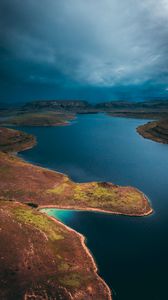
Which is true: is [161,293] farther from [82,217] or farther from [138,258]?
[82,217]

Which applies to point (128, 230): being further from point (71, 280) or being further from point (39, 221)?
point (39, 221)

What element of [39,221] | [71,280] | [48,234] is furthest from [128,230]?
[39,221]

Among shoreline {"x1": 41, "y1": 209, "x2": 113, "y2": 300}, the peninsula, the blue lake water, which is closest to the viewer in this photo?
the peninsula

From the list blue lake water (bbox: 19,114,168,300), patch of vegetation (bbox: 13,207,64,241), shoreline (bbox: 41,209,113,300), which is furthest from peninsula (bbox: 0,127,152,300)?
blue lake water (bbox: 19,114,168,300)

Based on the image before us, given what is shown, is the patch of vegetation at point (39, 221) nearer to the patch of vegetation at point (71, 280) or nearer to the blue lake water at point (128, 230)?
the blue lake water at point (128, 230)

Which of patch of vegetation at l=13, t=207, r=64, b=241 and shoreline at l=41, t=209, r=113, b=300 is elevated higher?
patch of vegetation at l=13, t=207, r=64, b=241

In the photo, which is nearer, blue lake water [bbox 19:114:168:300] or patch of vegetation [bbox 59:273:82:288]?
patch of vegetation [bbox 59:273:82:288]

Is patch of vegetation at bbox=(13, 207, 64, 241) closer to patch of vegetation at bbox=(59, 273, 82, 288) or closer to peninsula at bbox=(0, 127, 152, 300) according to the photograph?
peninsula at bbox=(0, 127, 152, 300)

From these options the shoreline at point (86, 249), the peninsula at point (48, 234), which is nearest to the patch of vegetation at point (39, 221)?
the peninsula at point (48, 234)

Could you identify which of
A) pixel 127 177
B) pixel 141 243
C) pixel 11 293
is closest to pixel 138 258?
pixel 141 243
